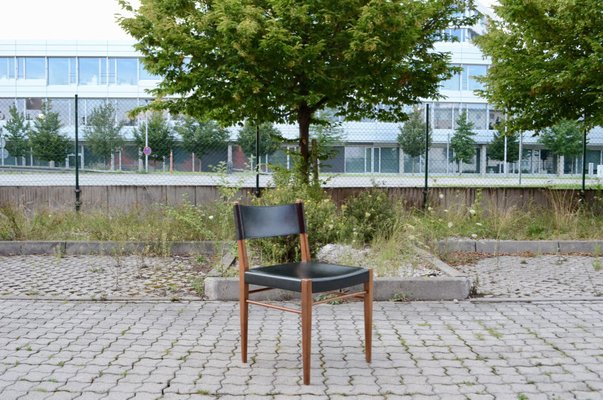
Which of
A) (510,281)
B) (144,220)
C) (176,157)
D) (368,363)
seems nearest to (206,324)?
(368,363)

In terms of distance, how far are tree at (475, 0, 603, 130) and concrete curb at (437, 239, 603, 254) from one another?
261 centimetres

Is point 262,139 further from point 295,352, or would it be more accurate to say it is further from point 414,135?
point 295,352

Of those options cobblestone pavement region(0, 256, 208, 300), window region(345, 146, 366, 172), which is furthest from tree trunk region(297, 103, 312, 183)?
cobblestone pavement region(0, 256, 208, 300)

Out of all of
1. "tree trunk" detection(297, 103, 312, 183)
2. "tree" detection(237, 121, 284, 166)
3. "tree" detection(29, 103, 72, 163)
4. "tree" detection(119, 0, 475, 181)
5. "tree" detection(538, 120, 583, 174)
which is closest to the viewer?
"tree" detection(119, 0, 475, 181)

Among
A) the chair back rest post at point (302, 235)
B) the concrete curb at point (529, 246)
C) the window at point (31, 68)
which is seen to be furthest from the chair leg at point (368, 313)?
the window at point (31, 68)

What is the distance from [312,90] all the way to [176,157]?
157 inches

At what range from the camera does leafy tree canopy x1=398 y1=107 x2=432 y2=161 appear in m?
13.7

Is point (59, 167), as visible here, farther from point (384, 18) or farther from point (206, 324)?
point (206, 324)

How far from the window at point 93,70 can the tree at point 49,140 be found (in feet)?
124

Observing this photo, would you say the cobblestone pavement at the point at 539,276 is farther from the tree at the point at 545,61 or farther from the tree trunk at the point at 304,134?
the tree trunk at the point at 304,134

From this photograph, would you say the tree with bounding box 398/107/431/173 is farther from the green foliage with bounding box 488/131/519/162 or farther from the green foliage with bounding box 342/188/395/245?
the green foliage with bounding box 342/188/395/245

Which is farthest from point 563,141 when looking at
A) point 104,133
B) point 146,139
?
point 104,133

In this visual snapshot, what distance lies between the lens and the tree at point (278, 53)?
34.6ft

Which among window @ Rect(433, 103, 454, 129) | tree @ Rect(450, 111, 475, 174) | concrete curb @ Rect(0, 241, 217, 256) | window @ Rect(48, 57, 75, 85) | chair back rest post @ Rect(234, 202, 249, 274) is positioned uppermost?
window @ Rect(48, 57, 75, 85)
